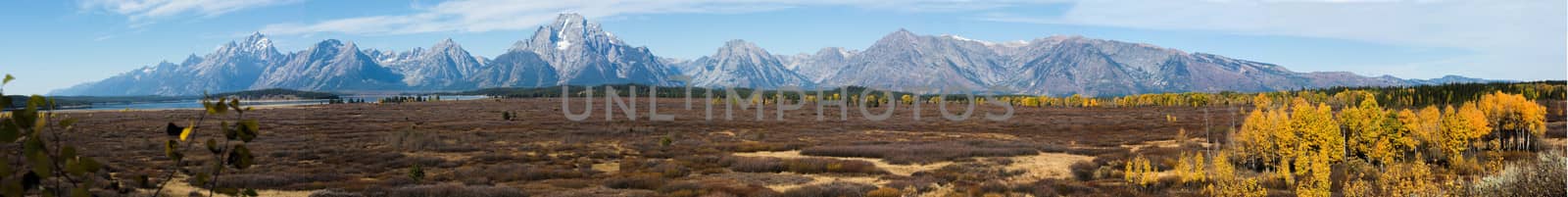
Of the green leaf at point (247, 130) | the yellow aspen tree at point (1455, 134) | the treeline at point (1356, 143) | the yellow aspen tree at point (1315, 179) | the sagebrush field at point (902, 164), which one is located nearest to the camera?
the green leaf at point (247, 130)

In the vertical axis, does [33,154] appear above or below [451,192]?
above

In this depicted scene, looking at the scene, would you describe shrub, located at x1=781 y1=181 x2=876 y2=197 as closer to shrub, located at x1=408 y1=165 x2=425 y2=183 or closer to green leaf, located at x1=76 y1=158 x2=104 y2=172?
shrub, located at x1=408 y1=165 x2=425 y2=183

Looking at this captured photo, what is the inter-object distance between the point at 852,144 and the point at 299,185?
3159 centimetres

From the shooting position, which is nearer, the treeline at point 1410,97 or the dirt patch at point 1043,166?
the dirt patch at point 1043,166

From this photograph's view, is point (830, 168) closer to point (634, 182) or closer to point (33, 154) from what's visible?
point (634, 182)

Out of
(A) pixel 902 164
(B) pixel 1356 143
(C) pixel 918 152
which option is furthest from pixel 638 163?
(B) pixel 1356 143

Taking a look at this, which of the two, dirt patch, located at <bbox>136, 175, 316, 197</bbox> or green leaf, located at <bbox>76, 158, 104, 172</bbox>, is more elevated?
green leaf, located at <bbox>76, 158, 104, 172</bbox>

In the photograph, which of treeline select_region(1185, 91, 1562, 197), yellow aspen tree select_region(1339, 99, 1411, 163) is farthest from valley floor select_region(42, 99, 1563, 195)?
yellow aspen tree select_region(1339, 99, 1411, 163)

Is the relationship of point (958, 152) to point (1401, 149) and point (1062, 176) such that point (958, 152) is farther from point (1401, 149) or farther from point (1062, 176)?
point (1401, 149)

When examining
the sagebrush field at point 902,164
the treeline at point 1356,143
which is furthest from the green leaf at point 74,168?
the treeline at point 1356,143

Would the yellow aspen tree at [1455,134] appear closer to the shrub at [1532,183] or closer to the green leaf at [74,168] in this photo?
the shrub at [1532,183]

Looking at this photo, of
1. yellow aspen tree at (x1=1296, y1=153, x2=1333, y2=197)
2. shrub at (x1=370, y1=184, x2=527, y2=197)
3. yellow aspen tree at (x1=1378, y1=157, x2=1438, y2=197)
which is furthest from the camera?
shrub at (x1=370, y1=184, x2=527, y2=197)

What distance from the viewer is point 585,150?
45031 millimetres

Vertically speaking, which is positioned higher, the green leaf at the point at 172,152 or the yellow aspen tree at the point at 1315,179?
the green leaf at the point at 172,152
